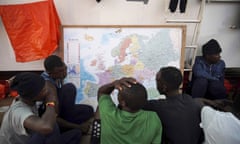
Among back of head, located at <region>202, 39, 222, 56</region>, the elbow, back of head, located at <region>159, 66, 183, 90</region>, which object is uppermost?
back of head, located at <region>202, 39, 222, 56</region>

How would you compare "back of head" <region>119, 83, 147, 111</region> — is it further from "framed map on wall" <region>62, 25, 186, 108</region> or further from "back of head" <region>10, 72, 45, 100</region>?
"framed map on wall" <region>62, 25, 186, 108</region>

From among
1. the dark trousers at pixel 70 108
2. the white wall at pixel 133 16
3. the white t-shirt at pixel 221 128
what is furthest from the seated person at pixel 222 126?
the white wall at pixel 133 16

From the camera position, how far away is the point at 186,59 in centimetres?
306

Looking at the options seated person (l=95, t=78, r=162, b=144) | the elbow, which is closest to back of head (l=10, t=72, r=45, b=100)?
the elbow

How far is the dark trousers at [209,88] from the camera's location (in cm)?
265

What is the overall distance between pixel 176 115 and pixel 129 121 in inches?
11.8

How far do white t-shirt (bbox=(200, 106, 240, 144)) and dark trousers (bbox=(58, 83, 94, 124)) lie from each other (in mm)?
1161

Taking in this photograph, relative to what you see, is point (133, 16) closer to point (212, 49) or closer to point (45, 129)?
point (212, 49)

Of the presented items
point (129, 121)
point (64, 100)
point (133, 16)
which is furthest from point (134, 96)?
point (133, 16)

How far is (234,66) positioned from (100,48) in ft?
5.61

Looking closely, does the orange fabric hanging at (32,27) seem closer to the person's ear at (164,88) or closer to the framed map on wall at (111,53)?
the framed map on wall at (111,53)

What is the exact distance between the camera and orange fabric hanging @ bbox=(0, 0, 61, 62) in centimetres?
252

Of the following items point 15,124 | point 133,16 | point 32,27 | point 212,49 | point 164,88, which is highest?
point 133,16

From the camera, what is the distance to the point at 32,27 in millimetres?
2537
